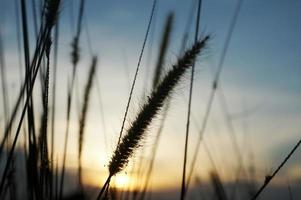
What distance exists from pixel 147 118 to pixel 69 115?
3.10 ft

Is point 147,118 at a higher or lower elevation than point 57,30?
lower

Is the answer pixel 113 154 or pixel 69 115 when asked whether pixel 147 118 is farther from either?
pixel 69 115

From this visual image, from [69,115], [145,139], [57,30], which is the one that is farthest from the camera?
[69,115]

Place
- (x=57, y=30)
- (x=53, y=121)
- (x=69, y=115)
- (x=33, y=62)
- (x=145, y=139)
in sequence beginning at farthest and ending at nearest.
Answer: (x=69, y=115) < (x=53, y=121) < (x=57, y=30) < (x=33, y=62) < (x=145, y=139)

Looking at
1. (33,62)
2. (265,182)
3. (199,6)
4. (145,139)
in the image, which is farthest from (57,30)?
(265,182)

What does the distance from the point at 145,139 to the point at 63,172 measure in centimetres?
95

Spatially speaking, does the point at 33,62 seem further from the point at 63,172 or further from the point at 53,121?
the point at 63,172

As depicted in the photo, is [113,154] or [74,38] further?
[74,38]

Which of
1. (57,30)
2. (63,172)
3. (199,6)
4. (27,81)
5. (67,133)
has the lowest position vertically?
(63,172)

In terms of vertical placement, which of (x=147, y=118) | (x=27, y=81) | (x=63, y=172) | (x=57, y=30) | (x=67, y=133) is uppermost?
(x=57, y=30)

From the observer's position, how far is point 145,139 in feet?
4.70

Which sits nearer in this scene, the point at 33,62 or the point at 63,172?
the point at 33,62

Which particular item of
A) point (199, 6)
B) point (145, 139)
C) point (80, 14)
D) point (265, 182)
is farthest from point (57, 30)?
point (265, 182)

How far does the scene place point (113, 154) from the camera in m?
1.45
